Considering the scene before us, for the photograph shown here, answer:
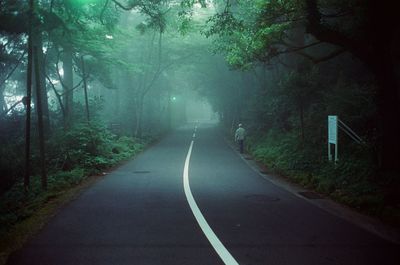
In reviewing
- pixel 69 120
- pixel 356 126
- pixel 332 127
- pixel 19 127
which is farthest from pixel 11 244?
pixel 19 127

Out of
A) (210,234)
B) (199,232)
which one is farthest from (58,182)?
(210,234)

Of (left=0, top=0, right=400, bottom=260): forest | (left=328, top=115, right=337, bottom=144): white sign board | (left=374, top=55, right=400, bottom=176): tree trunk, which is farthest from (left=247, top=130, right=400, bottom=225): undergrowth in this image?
(left=328, top=115, right=337, bottom=144): white sign board

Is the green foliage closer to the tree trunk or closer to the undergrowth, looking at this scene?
the undergrowth

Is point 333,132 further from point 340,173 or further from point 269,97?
point 269,97

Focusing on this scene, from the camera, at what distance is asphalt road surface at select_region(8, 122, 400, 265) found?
232 inches

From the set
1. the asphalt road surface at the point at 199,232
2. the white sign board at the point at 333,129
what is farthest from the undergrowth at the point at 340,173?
the asphalt road surface at the point at 199,232

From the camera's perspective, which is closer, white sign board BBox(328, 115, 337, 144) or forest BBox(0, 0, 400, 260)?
forest BBox(0, 0, 400, 260)

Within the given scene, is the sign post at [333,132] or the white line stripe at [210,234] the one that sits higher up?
the sign post at [333,132]

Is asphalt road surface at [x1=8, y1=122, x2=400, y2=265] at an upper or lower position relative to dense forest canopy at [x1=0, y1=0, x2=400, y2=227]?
lower

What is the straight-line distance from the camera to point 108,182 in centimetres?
1379

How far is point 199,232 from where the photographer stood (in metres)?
7.29

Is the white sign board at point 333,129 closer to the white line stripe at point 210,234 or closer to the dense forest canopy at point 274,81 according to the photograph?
the dense forest canopy at point 274,81

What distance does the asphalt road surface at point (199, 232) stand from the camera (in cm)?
589

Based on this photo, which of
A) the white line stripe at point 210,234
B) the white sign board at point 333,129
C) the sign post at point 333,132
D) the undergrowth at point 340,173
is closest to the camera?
the white line stripe at point 210,234
